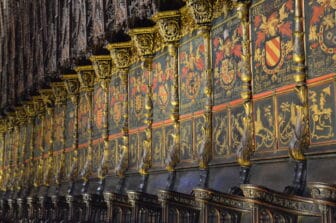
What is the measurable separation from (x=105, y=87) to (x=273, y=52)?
588 cm

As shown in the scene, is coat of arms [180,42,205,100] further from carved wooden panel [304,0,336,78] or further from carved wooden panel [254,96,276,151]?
carved wooden panel [304,0,336,78]

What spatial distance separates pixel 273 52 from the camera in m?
6.85

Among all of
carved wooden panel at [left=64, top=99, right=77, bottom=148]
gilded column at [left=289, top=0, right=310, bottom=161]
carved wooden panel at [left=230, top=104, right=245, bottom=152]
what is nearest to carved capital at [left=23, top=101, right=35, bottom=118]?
carved wooden panel at [left=64, top=99, right=77, bottom=148]

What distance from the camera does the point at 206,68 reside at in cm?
816

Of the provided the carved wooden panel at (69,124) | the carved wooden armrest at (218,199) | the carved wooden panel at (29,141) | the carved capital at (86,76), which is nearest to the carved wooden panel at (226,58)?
the carved wooden armrest at (218,199)

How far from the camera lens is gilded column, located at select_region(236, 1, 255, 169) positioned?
6965 millimetres

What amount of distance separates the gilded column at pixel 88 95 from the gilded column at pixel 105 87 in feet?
2.31

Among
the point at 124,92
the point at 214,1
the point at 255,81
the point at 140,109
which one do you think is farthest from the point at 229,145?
the point at 124,92

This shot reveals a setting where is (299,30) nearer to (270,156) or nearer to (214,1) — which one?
(270,156)

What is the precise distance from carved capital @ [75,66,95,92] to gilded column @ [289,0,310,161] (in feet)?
24.2

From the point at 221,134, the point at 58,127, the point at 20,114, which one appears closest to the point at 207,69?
the point at 221,134

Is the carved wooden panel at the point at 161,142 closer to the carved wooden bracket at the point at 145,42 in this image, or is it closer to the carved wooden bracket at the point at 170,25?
the carved wooden bracket at the point at 145,42

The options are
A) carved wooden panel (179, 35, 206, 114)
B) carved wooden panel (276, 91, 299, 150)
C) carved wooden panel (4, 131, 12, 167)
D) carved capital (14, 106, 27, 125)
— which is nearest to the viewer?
carved wooden panel (276, 91, 299, 150)

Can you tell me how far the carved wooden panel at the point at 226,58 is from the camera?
301 inches
